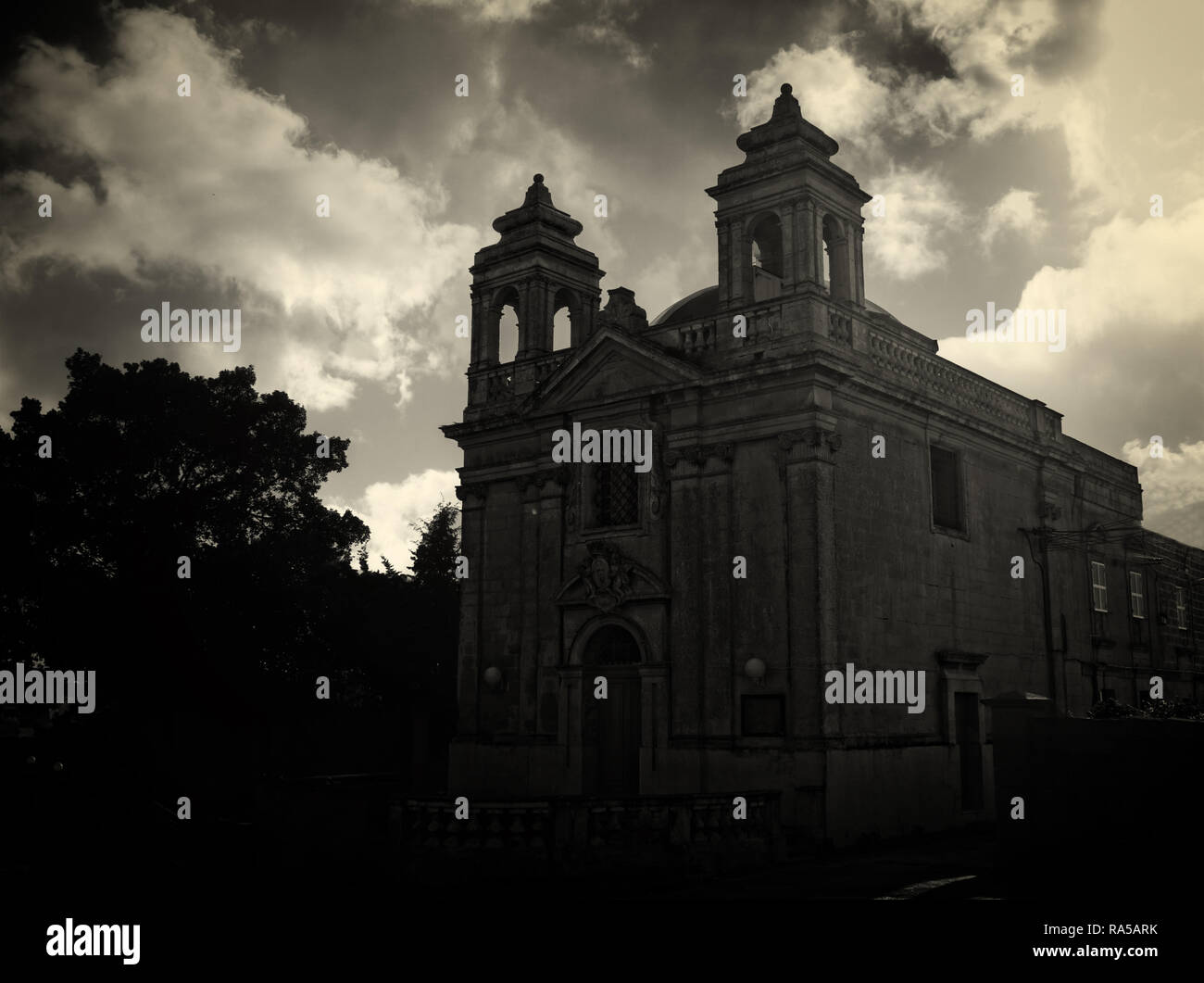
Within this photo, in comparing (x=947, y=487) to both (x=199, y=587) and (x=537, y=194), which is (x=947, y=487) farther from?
(x=199, y=587)

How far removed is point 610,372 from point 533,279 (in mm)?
4051

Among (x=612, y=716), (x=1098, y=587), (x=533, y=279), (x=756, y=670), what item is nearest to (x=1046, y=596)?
(x=1098, y=587)

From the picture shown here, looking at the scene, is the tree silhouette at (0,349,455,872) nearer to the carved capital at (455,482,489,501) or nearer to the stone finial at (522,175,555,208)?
the carved capital at (455,482,489,501)

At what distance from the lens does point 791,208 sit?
2194cm

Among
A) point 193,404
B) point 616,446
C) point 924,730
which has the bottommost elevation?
point 924,730

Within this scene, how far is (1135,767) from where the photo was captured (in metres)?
12.6

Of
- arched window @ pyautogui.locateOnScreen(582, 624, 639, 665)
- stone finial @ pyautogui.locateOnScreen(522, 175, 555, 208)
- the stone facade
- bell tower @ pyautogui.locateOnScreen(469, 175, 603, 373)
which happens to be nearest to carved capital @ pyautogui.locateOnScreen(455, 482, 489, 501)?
the stone facade

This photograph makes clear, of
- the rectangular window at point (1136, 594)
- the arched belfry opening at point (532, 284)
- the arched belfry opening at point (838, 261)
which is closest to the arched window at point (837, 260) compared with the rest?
the arched belfry opening at point (838, 261)

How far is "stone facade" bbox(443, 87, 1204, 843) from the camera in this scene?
67.5ft

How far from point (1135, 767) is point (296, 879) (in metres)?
13.1

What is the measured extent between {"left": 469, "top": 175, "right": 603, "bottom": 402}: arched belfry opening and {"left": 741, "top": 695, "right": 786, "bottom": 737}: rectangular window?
911cm

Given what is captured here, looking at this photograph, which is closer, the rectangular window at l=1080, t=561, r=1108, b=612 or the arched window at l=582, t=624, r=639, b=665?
the arched window at l=582, t=624, r=639, b=665
